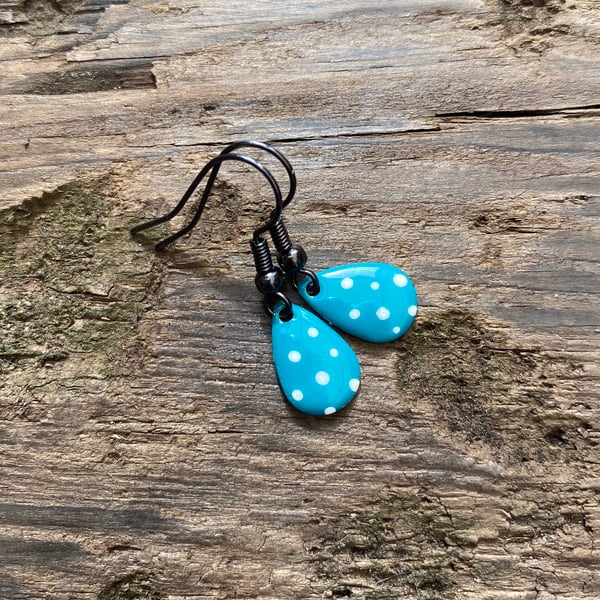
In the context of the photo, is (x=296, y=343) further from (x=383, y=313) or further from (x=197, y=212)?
(x=197, y=212)

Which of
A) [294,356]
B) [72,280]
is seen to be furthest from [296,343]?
[72,280]

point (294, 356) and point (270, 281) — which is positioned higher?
point (270, 281)

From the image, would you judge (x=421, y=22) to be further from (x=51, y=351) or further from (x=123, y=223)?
(x=51, y=351)

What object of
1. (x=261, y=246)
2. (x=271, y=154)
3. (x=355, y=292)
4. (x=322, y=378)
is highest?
(x=271, y=154)

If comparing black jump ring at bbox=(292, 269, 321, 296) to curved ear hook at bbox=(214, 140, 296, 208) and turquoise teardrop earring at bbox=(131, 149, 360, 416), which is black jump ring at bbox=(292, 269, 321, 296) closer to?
turquoise teardrop earring at bbox=(131, 149, 360, 416)

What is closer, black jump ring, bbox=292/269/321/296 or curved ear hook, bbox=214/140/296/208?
curved ear hook, bbox=214/140/296/208

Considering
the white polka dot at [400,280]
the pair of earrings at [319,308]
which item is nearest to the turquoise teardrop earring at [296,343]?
the pair of earrings at [319,308]

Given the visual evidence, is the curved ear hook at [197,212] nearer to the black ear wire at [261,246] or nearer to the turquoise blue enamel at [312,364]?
the black ear wire at [261,246]

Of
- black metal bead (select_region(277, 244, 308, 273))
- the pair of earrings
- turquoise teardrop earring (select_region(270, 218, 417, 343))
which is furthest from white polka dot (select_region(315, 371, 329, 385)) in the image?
black metal bead (select_region(277, 244, 308, 273))
